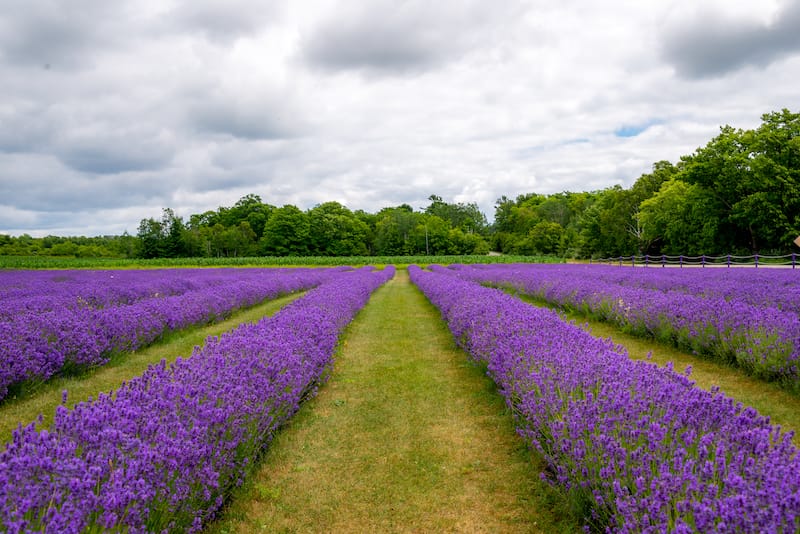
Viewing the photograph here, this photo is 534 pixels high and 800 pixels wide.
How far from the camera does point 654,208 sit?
4559cm

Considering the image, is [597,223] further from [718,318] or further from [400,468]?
[400,468]

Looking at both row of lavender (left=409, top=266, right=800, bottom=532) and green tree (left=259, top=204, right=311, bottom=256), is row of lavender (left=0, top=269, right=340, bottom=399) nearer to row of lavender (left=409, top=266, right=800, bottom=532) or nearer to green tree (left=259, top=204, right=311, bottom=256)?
row of lavender (left=409, top=266, right=800, bottom=532)

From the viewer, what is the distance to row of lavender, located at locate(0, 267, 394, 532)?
6.27ft

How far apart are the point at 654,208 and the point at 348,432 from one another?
48378mm

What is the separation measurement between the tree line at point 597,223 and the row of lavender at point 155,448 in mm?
35673

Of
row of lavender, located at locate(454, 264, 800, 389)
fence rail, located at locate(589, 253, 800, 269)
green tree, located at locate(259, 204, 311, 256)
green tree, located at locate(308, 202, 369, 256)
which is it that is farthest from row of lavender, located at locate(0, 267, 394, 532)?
green tree, located at locate(308, 202, 369, 256)

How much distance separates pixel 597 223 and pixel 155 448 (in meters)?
62.3

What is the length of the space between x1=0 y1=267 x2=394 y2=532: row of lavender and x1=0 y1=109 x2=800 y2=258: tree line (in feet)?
117

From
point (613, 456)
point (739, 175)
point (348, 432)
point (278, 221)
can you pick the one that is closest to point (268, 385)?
point (348, 432)

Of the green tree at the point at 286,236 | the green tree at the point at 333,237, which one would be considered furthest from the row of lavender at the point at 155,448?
the green tree at the point at 333,237

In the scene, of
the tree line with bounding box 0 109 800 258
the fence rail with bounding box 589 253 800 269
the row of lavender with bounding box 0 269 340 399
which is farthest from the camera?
the tree line with bounding box 0 109 800 258

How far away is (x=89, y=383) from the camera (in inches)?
245

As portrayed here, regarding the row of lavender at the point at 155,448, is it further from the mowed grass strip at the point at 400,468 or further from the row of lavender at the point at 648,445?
the row of lavender at the point at 648,445

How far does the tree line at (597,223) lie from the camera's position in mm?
32125
